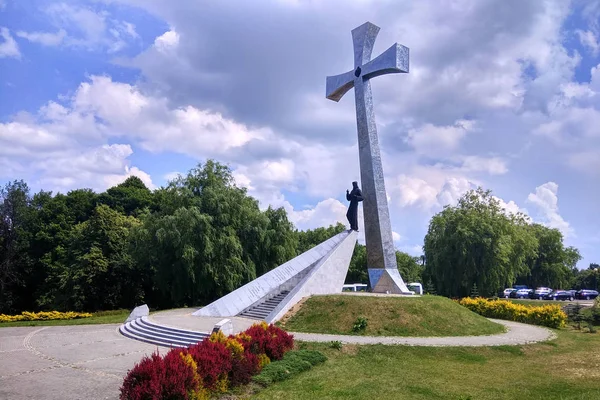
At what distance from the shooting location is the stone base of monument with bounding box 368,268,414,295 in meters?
19.8

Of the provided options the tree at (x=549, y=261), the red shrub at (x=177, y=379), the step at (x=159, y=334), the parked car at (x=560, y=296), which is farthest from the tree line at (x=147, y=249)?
the tree at (x=549, y=261)

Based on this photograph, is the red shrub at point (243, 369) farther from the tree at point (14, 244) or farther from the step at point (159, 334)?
the tree at point (14, 244)

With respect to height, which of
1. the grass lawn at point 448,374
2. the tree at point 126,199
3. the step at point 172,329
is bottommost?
the grass lawn at point 448,374

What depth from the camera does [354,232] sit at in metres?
21.0

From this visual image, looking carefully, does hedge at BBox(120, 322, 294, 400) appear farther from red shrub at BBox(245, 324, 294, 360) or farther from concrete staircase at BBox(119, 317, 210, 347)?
concrete staircase at BBox(119, 317, 210, 347)

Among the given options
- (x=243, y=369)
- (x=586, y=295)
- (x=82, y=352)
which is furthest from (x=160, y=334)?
(x=586, y=295)

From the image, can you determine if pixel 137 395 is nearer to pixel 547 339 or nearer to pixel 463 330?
pixel 463 330

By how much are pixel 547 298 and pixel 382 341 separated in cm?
3217

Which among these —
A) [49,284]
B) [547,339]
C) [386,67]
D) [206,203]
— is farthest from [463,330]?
[49,284]

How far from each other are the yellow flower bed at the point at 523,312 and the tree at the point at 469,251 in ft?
24.6

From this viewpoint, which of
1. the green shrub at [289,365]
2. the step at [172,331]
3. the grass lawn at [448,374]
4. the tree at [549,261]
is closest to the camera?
the grass lawn at [448,374]

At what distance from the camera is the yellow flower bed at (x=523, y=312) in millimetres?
19750

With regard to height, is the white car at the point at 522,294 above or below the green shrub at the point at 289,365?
above

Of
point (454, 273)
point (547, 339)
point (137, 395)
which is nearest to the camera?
point (137, 395)
